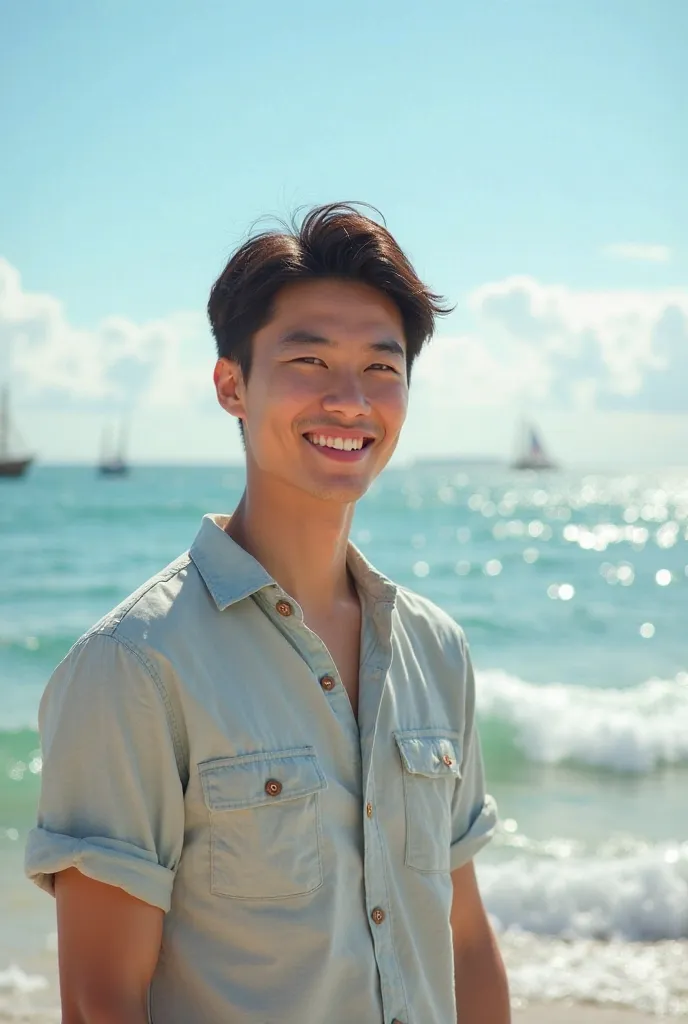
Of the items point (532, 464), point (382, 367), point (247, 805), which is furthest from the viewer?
point (532, 464)

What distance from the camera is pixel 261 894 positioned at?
64.7 inches

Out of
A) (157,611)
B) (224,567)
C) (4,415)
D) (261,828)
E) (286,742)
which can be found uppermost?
(4,415)

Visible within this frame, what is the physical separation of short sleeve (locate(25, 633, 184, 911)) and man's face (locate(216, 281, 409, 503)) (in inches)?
18.8

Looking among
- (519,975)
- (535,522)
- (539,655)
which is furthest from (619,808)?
(535,522)

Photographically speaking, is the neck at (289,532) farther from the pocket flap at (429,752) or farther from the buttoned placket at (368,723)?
the pocket flap at (429,752)

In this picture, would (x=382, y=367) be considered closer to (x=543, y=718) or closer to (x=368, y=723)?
(x=368, y=723)

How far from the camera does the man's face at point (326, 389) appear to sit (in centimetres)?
187

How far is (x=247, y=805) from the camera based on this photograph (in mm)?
1642

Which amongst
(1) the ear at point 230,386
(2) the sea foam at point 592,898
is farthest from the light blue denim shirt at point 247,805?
(2) the sea foam at point 592,898

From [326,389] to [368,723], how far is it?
57 centimetres

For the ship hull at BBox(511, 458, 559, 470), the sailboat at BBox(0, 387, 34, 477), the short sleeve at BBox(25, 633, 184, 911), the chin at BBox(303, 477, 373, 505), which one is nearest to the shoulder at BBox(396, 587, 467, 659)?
the chin at BBox(303, 477, 373, 505)

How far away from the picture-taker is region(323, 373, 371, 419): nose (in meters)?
1.85

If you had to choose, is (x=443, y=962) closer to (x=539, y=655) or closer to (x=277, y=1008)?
(x=277, y=1008)

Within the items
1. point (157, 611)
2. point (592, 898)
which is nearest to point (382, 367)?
point (157, 611)
